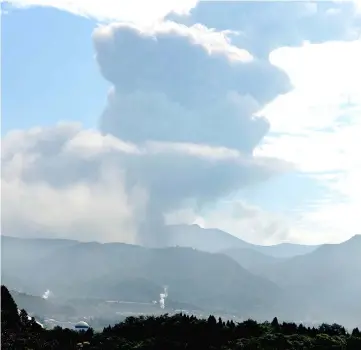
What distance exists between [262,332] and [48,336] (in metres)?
20.6

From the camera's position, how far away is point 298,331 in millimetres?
62906

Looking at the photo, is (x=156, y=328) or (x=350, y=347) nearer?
(x=350, y=347)

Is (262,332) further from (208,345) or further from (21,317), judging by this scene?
(21,317)

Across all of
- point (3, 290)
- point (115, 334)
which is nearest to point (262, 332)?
point (115, 334)

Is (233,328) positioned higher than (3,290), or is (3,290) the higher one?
(3,290)

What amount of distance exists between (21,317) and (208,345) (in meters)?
25.0

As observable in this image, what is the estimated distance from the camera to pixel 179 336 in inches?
2329

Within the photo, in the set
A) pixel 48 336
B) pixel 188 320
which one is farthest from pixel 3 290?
pixel 188 320

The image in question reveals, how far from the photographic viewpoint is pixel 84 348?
5753 cm

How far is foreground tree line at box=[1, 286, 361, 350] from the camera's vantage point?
185 ft

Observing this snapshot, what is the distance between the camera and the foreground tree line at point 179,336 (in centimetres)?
5638

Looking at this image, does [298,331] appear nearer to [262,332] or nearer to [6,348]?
[262,332]

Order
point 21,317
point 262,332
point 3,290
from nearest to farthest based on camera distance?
point 262,332, point 21,317, point 3,290

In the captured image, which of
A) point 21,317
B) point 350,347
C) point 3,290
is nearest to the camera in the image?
point 350,347
